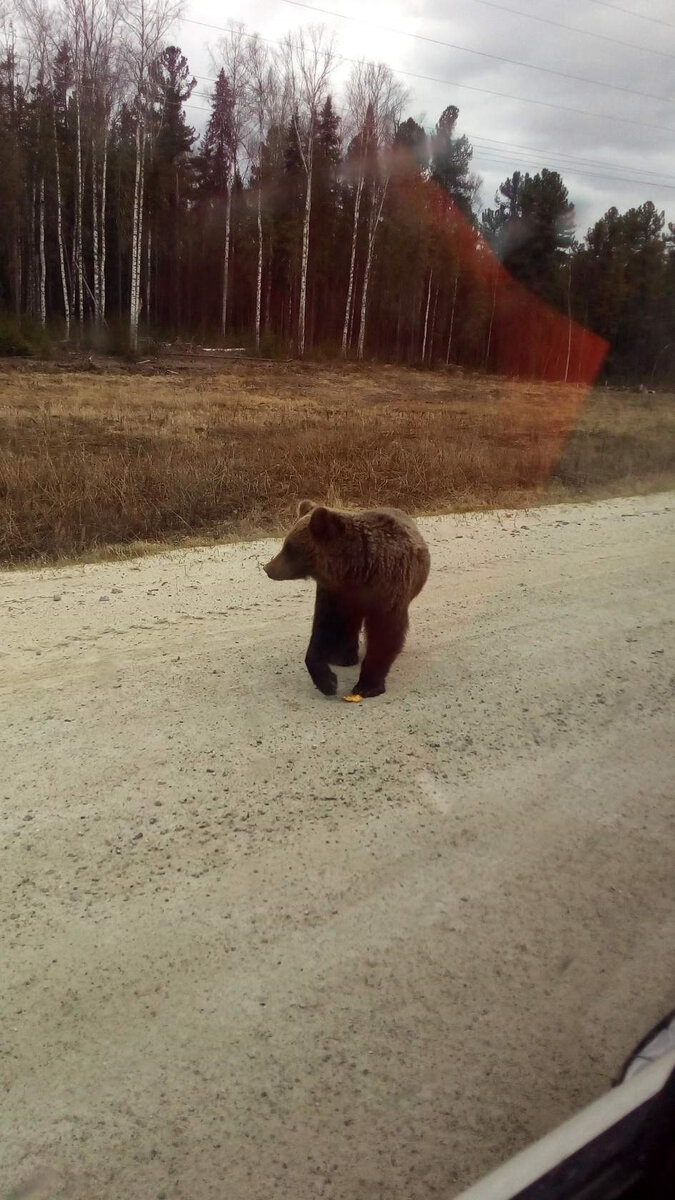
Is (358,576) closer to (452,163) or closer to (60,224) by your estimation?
(60,224)

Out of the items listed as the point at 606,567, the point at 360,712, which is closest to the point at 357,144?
the point at 606,567

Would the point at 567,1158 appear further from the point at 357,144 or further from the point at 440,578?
the point at 357,144

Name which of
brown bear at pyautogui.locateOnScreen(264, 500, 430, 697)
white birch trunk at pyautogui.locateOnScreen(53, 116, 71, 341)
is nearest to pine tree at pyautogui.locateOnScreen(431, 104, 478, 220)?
white birch trunk at pyautogui.locateOnScreen(53, 116, 71, 341)

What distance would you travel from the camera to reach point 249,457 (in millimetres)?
12336

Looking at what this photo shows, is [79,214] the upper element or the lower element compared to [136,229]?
upper

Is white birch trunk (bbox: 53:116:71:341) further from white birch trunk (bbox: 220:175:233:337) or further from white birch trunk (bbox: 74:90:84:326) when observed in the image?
white birch trunk (bbox: 220:175:233:337)

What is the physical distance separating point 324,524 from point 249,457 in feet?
25.5

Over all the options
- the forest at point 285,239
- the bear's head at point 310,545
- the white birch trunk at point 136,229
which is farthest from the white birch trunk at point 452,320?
the bear's head at point 310,545

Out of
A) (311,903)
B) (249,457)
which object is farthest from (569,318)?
(311,903)

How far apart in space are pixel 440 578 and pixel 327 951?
4.88 metres

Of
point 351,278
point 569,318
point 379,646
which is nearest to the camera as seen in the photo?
point 379,646

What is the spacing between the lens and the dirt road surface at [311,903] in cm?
236

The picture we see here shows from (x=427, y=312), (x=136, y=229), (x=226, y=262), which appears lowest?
(x=427, y=312)

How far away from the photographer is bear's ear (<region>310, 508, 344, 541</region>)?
479 cm
